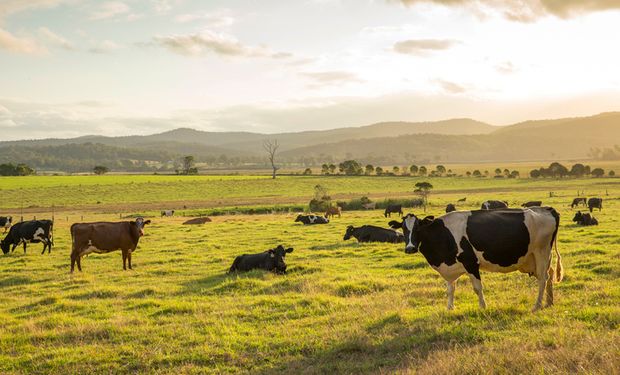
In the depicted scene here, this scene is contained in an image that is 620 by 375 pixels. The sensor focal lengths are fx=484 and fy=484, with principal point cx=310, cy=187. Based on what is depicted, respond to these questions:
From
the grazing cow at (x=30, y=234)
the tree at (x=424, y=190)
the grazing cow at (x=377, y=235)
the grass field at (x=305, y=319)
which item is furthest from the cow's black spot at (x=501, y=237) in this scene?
the tree at (x=424, y=190)

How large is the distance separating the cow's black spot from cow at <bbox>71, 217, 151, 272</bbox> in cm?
1446

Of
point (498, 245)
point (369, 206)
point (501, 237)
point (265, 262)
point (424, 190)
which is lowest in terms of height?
point (369, 206)

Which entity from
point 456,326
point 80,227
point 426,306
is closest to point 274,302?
point 426,306

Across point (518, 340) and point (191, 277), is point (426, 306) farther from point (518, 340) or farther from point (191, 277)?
point (191, 277)

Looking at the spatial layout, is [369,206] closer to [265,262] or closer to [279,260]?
[265,262]

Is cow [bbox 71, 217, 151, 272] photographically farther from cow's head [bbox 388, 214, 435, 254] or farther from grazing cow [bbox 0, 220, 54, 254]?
cow's head [bbox 388, 214, 435, 254]

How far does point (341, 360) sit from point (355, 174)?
13417 centimetres

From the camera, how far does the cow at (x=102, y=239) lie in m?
19.6

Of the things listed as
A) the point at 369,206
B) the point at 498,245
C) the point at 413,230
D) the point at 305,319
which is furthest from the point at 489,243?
the point at 369,206

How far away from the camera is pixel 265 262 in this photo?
702 inches

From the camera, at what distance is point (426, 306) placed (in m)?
11.3

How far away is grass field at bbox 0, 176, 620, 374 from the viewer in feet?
25.9

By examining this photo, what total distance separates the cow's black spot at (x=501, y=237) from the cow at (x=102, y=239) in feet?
47.4

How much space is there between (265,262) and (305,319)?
715 centimetres
